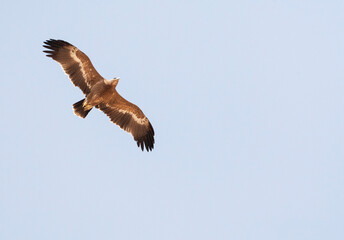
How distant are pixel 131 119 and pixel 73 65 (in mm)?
2798

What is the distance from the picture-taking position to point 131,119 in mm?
20031

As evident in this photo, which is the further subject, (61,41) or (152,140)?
(152,140)

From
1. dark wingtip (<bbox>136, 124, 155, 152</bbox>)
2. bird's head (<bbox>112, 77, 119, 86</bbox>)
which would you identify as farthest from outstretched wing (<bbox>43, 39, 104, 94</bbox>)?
dark wingtip (<bbox>136, 124, 155, 152</bbox>)

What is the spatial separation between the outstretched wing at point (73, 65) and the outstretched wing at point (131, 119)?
100cm

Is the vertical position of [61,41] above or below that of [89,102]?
above

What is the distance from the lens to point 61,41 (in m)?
18.8

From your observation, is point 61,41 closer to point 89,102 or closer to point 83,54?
point 83,54

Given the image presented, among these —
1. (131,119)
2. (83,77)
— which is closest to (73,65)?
(83,77)

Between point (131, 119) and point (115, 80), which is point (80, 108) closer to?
point (115, 80)

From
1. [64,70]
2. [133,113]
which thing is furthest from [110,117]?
Answer: [64,70]

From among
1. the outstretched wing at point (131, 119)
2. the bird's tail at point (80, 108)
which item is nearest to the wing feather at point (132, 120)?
the outstretched wing at point (131, 119)

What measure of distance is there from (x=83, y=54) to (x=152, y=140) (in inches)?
156

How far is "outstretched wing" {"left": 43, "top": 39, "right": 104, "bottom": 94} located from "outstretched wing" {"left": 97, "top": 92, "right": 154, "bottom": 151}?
1003 mm

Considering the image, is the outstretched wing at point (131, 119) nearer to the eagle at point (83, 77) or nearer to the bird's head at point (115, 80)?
the eagle at point (83, 77)
